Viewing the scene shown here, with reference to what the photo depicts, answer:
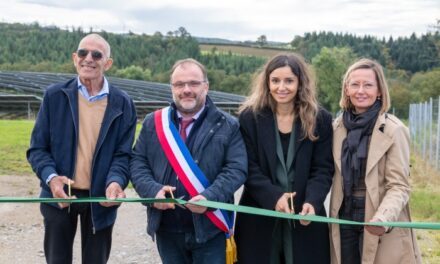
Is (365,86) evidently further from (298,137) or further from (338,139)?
(298,137)

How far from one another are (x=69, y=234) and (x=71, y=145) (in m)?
0.62

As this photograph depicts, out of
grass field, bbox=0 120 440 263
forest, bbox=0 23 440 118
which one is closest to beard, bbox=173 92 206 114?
grass field, bbox=0 120 440 263

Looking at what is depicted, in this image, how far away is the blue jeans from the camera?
3.42 metres

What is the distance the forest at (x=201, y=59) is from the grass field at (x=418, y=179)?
26993mm

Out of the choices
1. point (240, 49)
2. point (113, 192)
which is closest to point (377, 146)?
point (113, 192)

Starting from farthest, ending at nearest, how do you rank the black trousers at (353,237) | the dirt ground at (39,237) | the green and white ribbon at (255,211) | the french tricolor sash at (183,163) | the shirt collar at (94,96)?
the dirt ground at (39,237) → the shirt collar at (94,96) → the black trousers at (353,237) → the french tricolor sash at (183,163) → the green and white ribbon at (255,211)

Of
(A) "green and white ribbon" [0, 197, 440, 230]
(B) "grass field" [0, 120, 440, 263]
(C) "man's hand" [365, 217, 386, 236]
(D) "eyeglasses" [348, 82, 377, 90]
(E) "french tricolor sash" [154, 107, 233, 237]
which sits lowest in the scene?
(B) "grass field" [0, 120, 440, 263]

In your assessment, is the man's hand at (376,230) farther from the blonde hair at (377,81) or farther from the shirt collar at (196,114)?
the shirt collar at (196,114)

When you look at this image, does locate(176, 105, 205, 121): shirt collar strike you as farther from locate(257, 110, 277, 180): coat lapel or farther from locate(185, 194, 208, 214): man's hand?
locate(185, 194, 208, 214): man's hand

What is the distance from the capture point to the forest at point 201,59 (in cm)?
4831

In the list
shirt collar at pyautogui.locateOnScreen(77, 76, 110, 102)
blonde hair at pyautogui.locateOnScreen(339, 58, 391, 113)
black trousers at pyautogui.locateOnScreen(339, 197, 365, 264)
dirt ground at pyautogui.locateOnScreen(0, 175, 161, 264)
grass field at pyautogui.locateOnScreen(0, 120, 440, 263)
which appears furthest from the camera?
grass field at pyautogui.locateOnScreen(0, 120, 440, 263)

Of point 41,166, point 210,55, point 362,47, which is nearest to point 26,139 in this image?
point 41,166

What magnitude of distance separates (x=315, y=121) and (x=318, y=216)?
23.8 inches

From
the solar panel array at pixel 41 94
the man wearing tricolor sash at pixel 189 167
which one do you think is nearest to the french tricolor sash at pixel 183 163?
the man wearing tricolor sash at pixel 189 167
